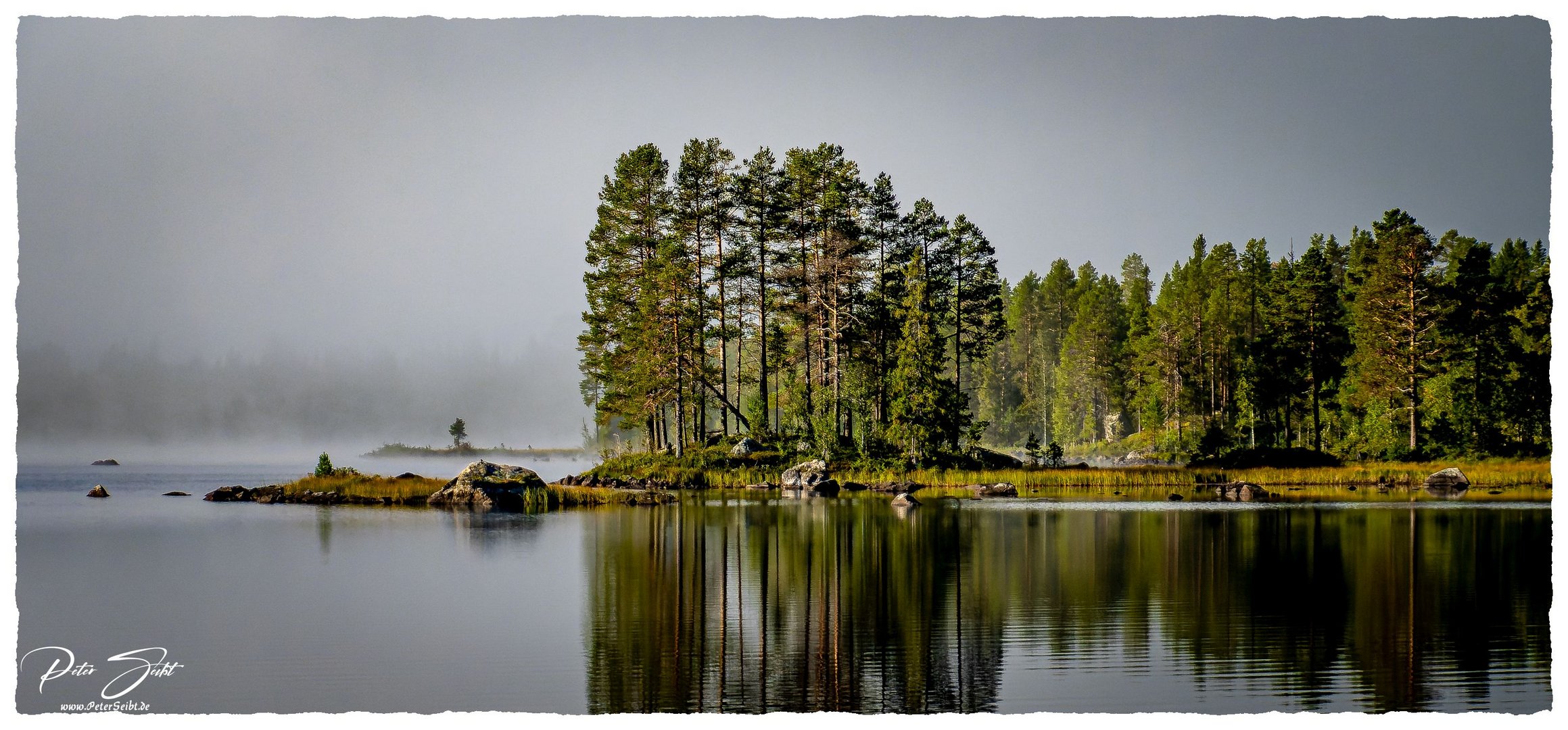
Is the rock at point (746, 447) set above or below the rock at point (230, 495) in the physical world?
above

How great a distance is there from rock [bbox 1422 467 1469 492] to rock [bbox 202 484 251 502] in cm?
4054

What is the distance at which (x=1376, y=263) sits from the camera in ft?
170

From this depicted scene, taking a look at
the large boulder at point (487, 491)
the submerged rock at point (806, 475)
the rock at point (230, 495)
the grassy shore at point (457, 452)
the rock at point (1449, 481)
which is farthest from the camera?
the grassy shore at point (457, 452)

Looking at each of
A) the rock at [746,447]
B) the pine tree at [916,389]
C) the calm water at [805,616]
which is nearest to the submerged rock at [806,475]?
the rock at [746,447]

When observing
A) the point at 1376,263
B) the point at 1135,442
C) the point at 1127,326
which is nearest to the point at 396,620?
the point at 1376,263

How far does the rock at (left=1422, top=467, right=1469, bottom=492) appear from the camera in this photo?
38.5 m

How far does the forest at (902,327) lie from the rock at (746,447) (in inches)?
48.2

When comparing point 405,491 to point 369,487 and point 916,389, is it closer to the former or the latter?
point 369,487

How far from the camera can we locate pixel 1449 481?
128 ft

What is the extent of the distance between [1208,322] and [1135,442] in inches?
462

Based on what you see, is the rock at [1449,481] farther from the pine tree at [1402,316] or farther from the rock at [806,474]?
the rock at [806,474]

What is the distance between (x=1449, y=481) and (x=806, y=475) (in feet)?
75.5

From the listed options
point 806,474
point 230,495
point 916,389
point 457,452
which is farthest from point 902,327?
point 457,452

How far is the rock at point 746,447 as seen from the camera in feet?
155
